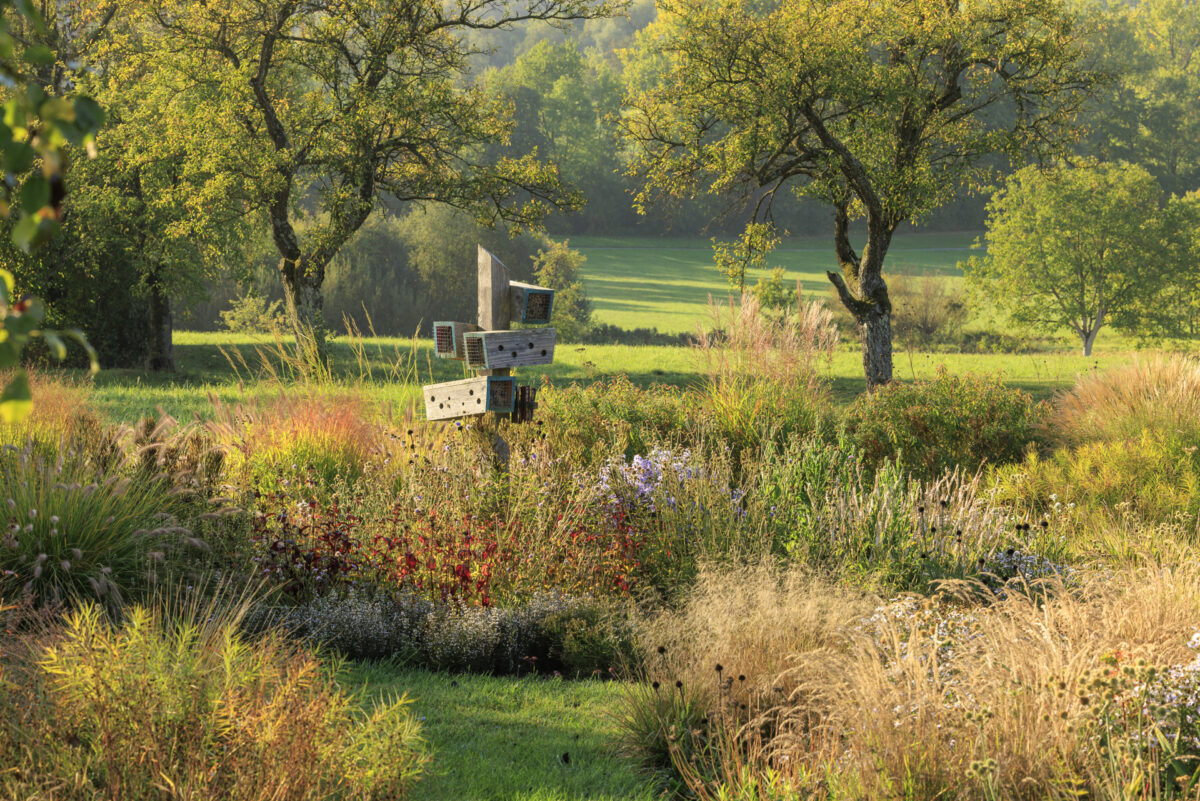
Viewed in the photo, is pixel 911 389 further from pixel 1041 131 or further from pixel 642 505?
pixel 1041 131

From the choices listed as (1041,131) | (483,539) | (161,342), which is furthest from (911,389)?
(161,342)

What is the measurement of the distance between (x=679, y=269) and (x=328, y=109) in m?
40.5

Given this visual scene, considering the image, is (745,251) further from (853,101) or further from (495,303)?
(495,303)

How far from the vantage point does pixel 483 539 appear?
588 centimetres

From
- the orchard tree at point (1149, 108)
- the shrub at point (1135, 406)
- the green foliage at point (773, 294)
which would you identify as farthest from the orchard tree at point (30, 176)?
the orchard tree at point (1149, 108)

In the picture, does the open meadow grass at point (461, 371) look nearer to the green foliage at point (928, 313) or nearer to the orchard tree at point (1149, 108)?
the green foliage at point (928, 313)

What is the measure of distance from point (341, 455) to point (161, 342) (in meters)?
13.2

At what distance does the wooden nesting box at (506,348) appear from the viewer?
696 centimetres

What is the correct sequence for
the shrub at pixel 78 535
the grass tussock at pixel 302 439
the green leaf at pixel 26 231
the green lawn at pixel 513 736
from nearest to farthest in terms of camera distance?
1. the green leaf at pixel 26 231
2. the green lawn at pixel 513 736
3. the shrub at pixel 78 535
4. the grass tussock at pixel 302 439

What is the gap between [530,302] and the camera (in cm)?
729

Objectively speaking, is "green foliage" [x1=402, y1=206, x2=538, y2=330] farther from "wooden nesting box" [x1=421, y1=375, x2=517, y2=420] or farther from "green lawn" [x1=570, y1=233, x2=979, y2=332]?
"wooden nesting box" [x1=421, y1=375, x2=517, y2=420]

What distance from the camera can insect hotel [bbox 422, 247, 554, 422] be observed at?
703 centimetres

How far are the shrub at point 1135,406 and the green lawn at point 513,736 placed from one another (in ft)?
20.5

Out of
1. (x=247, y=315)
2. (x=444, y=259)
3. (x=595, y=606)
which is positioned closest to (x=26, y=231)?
Answer: (x=595, y=606)
